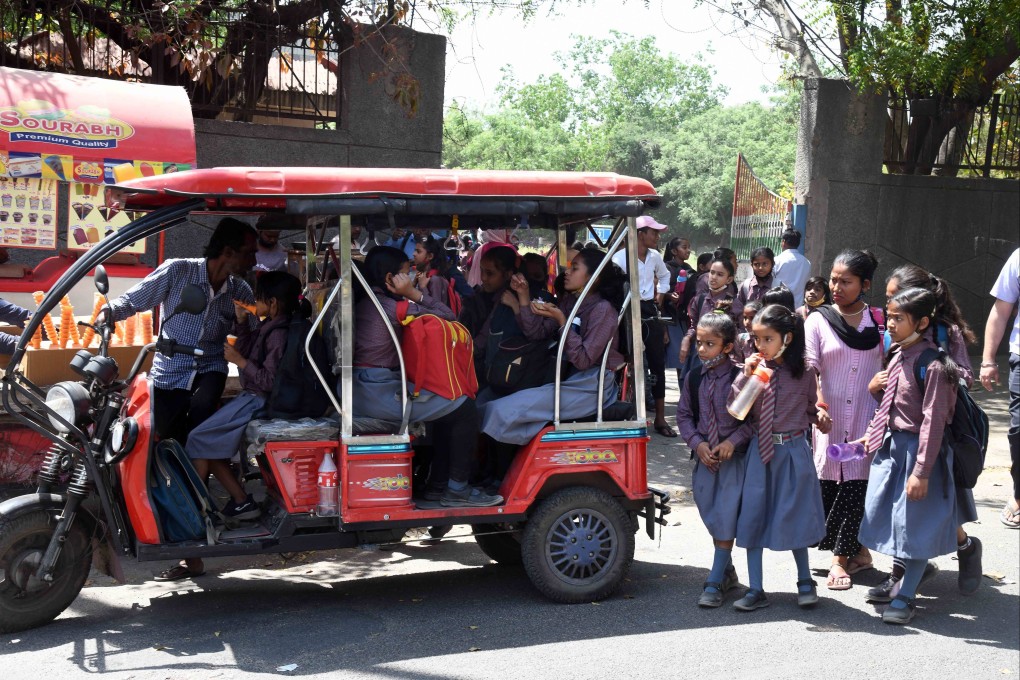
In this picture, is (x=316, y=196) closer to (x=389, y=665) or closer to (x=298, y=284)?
(x=298, y=284)

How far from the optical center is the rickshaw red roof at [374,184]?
4.37m

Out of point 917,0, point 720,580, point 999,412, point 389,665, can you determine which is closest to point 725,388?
point 720,580

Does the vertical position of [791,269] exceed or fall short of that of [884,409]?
it exceeds it

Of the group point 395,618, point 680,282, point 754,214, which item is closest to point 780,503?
point 395,618

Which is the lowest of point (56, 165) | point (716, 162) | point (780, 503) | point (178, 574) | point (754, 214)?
point (178, 574)

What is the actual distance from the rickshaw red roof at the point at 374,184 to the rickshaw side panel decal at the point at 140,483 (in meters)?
0.98

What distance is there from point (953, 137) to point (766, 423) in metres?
9.90

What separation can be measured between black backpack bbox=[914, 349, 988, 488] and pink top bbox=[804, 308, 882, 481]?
523 millimetres

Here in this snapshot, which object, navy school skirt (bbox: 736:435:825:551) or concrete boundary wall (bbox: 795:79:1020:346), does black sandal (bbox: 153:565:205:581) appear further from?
concrete boundary wall (bbox: 795:79:1020:346)

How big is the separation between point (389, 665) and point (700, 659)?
133 centimetres

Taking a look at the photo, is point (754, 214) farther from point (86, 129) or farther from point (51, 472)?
point (51, 472)

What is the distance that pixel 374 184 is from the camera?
4594 mm

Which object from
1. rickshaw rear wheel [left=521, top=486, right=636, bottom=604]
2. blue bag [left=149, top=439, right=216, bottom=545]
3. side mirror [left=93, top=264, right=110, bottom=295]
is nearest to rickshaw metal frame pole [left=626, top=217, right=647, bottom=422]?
rickshaw rear wheel [left=521, top=486, right=636, bottom=604]

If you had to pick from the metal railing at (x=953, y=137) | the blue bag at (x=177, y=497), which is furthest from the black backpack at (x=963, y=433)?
the metal railing at (x=953, y=137)
